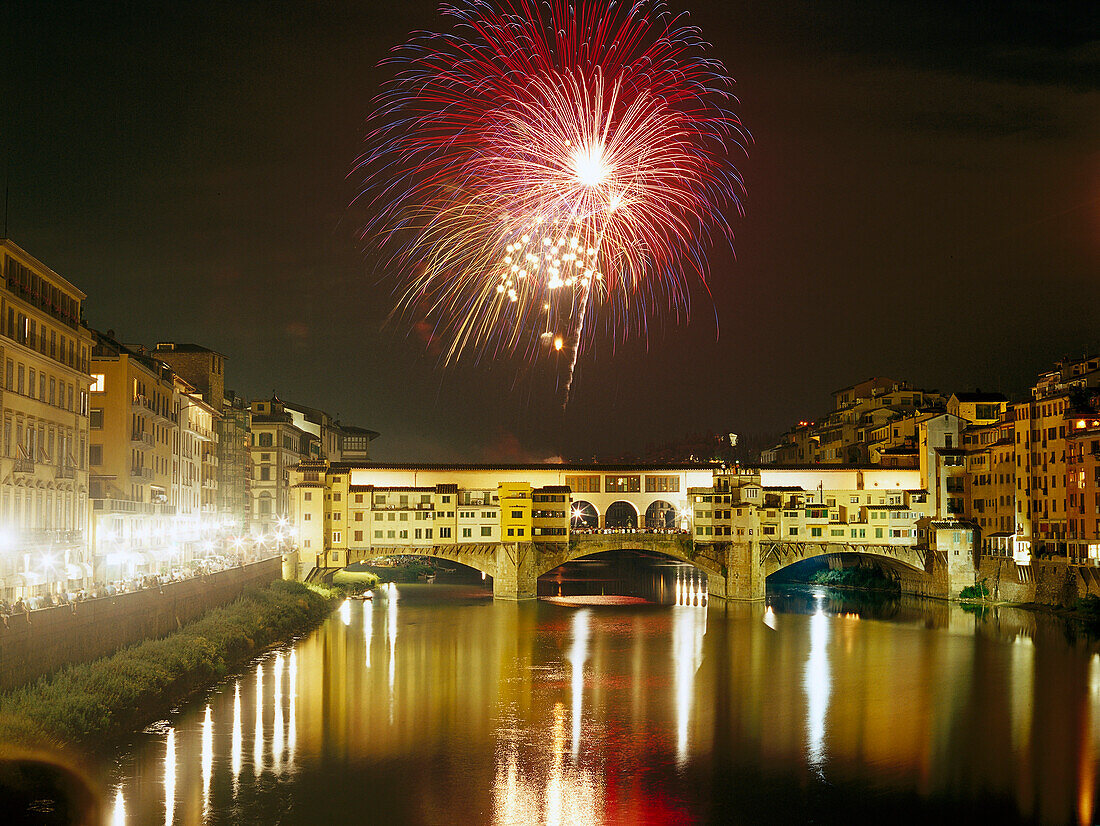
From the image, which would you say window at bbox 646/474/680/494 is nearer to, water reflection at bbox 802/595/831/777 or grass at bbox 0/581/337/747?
water reflection at bbox 802/595/831/777

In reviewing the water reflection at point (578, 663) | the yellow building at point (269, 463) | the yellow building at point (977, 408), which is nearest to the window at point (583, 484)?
the water reflection at point (578, 663)

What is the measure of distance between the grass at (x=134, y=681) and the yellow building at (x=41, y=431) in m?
3.68

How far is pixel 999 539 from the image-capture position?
67.4 metres

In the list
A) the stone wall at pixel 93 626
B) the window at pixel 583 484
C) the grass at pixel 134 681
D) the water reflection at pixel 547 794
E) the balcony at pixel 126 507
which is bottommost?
the water reflection at pixel 547 794

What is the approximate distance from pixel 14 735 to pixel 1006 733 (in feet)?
90.2

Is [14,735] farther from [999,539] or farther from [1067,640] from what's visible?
[999,539]

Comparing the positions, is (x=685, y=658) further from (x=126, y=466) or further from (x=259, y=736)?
(x=126, y=466)

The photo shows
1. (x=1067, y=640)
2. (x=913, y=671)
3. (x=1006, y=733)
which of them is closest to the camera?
(x=1006, y=733)

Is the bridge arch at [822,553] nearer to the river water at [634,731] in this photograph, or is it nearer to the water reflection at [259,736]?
the river water at [634,731]

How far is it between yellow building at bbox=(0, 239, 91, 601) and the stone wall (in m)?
2.23

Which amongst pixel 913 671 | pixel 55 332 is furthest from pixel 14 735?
pixel 913 671

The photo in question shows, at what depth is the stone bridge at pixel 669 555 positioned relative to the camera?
71.1 m

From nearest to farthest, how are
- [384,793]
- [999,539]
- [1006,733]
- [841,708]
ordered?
[384,793]
[1006,733]
[841,708]
[999,539]

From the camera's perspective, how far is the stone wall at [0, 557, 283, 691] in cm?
2550
